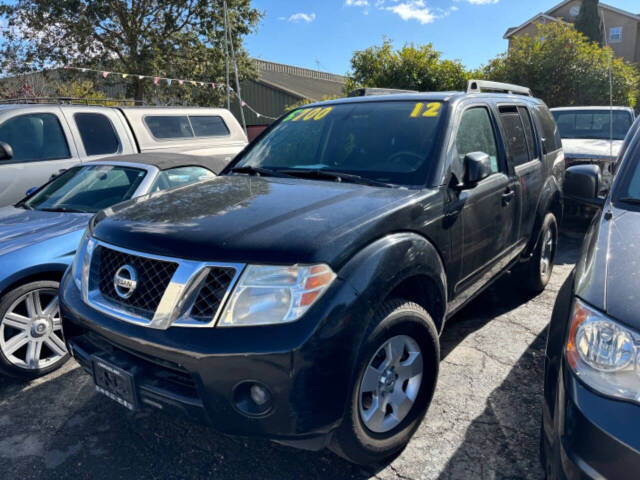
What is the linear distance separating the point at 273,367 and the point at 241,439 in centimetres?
103

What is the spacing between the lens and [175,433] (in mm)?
2635

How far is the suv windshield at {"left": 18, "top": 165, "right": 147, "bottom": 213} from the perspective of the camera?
3.99 m

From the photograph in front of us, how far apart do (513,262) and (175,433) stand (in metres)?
2.72

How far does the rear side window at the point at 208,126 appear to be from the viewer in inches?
286

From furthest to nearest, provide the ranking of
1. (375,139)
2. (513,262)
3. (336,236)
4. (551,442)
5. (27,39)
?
1. (27,39)
2. (513,262)
3. (375,139)
4. (336,236)
5. (551,442)

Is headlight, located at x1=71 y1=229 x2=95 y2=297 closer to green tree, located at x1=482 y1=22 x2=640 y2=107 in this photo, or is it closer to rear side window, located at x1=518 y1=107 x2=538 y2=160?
rear side window, located at x1=518 y1=107 x2=538 y2=160

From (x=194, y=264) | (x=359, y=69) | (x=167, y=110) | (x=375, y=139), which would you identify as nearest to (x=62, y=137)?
(x=167, y=110)

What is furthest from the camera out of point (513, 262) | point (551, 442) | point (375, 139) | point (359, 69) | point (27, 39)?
point (27, 39)

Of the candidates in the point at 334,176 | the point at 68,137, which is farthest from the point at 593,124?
the point at 68,137

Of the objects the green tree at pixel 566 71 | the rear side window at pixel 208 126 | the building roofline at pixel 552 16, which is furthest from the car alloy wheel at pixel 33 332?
the building roofline at pixel 552 16

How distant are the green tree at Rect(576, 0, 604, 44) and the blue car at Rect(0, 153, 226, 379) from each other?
30704 mm

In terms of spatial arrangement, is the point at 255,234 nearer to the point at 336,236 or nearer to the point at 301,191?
the point at 336,236

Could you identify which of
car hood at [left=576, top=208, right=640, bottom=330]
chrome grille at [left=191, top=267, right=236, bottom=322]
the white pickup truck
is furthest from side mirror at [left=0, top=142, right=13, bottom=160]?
car hood at [left=576, top=208, right=640, bottom=330]

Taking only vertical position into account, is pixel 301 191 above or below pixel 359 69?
below
